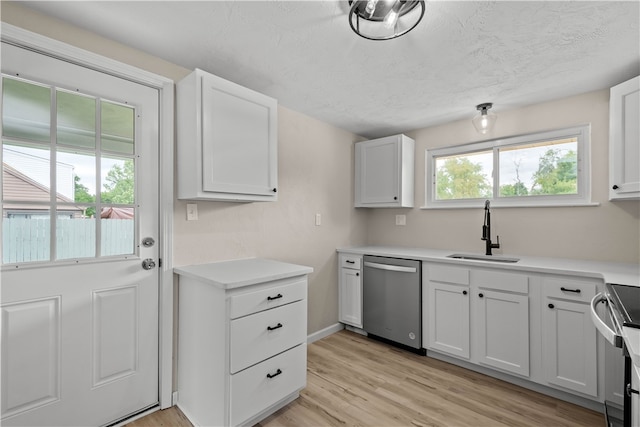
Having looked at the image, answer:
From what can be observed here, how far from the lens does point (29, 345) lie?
146 cm

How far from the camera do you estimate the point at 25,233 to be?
1.47m

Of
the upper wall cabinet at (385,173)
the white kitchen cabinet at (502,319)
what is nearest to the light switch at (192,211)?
the upper wall cabinet at (385,173)

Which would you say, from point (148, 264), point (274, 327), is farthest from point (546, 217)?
point (148, 264)

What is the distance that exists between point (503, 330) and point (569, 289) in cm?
54

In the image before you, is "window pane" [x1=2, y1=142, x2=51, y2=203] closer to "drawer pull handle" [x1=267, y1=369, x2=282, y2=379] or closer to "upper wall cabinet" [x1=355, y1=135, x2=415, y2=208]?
"drawer pull handle" [x1=267, y1=369, x2=282, y2=379]

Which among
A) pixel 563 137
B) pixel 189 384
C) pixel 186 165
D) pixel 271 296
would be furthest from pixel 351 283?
pixel 563 137

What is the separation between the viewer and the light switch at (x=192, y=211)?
6.63 feet

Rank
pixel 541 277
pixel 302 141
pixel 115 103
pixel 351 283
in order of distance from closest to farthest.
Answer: pixel 115 103 → pixel 541 277 → pixel 302 141 → pixel 351 283

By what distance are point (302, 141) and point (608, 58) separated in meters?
2.26

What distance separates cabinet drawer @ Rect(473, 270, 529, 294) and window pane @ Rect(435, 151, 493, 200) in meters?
0.97

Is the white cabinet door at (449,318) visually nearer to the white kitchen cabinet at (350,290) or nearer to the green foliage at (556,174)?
the white kitchen cabinet at (350,290)

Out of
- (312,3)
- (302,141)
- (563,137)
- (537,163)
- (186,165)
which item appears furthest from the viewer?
(302,141)

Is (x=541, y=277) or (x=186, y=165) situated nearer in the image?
(x=186, y=165)

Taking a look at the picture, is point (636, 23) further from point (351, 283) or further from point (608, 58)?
point (351, 283)
